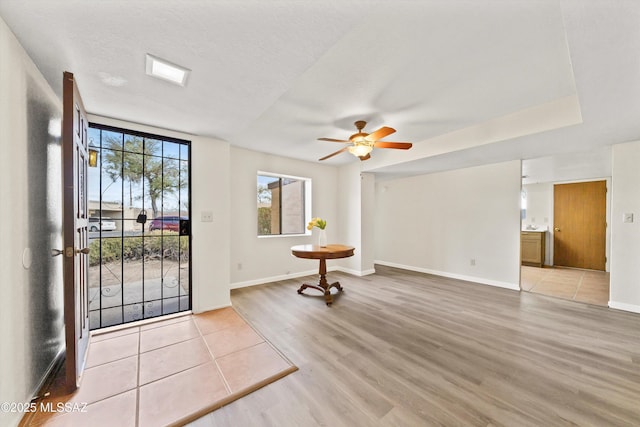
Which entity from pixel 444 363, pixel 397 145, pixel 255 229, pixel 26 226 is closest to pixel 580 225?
pixel 397 145

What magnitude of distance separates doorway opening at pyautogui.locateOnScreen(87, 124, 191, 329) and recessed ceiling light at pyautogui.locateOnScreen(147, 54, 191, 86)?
1.33 metres

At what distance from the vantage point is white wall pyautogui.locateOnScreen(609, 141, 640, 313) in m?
3.09

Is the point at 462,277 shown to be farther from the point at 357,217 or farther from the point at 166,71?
the point at 166,71

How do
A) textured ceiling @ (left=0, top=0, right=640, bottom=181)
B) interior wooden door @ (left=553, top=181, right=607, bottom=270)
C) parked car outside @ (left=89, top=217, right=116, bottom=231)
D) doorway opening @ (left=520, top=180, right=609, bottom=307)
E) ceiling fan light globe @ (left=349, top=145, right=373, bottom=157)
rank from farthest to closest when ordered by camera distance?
interior wooden door @ (left=553, top=181, right=607, bottom=270), doorway opening @ (left=520, top=180, right=609, bottom=307), ceiling fan light globe @ (left=349, top=145, right=373, bottom=157), parked car outside @ (left=89, top=217, right=116, bottom=231), textured ceiling @ (left=0, top=0, right=640, bottom=181)

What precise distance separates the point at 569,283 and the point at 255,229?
588 centimetres

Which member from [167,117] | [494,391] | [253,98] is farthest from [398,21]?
[494,391]

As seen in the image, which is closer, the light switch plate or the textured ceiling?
the textured ceiling

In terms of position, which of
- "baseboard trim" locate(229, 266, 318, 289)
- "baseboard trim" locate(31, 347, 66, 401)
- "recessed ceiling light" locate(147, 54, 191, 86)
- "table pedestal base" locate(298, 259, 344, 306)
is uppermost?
"recessed ceiling light" locate(147, 54, 191, 86)

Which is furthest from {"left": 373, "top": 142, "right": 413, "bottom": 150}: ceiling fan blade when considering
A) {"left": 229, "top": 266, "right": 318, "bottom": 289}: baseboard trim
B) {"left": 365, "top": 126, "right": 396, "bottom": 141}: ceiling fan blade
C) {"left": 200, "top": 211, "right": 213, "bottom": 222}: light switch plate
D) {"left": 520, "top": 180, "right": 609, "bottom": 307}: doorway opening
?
{"left": 520, "top": 180, "right": 609, "bottom": 307}: doorway opening

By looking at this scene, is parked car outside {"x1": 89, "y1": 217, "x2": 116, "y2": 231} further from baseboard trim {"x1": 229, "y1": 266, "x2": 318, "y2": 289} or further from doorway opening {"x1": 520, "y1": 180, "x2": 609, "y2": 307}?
doorway opening {"x1": 520, "y1": 180, "x2": 609, "y2": 307}

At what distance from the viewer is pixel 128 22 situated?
1308 millimetres

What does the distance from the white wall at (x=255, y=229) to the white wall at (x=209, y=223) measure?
34.4 inches

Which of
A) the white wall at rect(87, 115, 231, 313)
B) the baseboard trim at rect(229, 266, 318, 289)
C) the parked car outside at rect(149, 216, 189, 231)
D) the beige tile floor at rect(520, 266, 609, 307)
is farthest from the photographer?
the baseboard trim at rect(229, 266, 318, 289)

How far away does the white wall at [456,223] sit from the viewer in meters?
4.23
